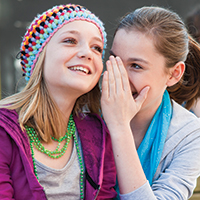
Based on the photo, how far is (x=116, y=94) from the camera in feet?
5.57

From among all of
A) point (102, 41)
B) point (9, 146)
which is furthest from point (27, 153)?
point (102, 41)

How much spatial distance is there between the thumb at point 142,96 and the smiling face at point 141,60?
0.03m

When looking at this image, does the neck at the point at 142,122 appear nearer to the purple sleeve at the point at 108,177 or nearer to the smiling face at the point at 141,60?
the smiling face at the point at 141,60

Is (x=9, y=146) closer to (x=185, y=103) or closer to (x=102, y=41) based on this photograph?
(x=102, y=41)

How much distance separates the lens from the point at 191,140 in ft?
5.95

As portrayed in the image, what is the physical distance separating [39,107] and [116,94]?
1.42 feet

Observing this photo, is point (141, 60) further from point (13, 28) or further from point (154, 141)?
point (13, 28)

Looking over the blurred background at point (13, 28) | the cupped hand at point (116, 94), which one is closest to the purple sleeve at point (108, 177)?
the cupped hand at point (116, 94)

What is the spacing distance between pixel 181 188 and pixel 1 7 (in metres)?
2.89

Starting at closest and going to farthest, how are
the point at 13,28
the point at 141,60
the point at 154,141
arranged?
the point at 141,60
the point at 154,141
the point at 13,28

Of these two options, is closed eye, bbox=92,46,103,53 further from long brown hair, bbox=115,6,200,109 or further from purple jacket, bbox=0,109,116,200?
purple jacket, bbox=0,109,116,200

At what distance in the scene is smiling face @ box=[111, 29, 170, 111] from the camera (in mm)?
1773

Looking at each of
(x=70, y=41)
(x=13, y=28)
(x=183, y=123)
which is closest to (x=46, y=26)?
(x=70, y=41)

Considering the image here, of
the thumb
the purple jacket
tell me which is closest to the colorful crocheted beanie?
the purple jacket
